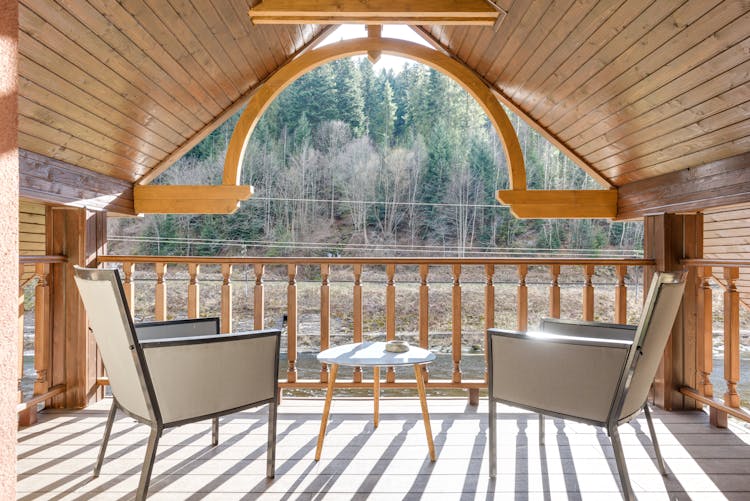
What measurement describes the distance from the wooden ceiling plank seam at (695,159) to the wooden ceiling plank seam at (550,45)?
3.12ft

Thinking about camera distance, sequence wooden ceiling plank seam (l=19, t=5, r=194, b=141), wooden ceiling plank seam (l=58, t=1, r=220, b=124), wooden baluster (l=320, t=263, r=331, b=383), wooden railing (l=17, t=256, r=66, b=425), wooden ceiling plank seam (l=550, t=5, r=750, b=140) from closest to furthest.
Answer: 1. wooden ceiling plank seam (l=550, t=5, r=750, b=140)
2. wooden ceiling plank seam (l=19, t=5, r=194, b=141)
3. wooden ceiling plank seam (l=58, t=1, r=220, b=124)
4. wooden railing (l=17, t=256, r=66, b=425)
5. wooden baluster (l=320, t=263, r=331, b=383)

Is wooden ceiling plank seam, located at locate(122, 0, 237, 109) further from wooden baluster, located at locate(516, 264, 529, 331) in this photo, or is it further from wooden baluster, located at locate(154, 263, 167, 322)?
wooden baluster, located at locate(516, 264, 529, 331)

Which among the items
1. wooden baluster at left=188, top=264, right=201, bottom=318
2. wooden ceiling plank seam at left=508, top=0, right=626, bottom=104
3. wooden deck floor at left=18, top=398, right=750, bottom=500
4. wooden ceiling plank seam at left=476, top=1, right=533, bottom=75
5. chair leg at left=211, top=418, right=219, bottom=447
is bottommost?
wooden deck floor at left=18, top=398, right=750, bottom=500

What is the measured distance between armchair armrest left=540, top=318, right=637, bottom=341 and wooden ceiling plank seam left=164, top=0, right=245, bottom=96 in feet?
8.72

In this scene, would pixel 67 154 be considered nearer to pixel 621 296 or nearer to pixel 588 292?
pixel 588 292

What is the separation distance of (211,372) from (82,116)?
1.78 metres

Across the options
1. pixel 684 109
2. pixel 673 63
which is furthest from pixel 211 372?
pixel 684 109

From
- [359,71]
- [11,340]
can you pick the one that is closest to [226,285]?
[11,340]

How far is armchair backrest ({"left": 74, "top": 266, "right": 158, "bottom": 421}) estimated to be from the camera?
1679 millimetres

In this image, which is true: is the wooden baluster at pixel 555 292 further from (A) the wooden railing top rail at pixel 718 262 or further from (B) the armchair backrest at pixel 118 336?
A: (B) the armchair backrest at pixel 118 336

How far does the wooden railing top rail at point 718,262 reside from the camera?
7.89ft

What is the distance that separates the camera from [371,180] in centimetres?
1727

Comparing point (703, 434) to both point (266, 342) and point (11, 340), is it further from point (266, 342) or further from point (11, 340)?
point (11, 340)

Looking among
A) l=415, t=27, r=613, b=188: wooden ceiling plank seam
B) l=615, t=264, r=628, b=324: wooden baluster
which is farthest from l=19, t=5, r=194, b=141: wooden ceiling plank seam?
l=615, t=264, r=628, b=324: wooden baluster
